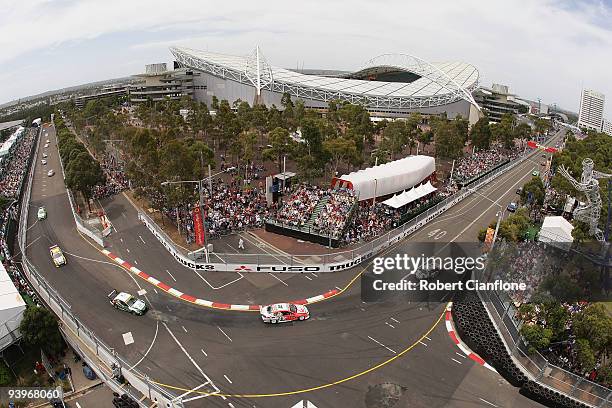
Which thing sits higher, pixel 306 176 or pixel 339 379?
pixel 306 176

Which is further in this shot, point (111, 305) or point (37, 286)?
point (37, 286)

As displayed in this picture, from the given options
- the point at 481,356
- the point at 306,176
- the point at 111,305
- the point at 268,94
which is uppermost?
the point at 268,94

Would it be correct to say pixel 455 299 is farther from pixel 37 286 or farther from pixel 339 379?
pixel 37 286

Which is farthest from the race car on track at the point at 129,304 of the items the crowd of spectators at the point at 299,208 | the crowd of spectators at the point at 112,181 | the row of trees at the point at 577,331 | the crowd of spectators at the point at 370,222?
the crowd of spectators at the point at 112,181

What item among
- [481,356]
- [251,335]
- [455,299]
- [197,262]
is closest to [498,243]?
[455,299]

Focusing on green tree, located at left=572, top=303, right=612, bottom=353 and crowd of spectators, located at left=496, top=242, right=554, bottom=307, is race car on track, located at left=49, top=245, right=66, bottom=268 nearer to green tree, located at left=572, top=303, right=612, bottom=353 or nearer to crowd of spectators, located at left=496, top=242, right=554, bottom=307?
crowd of spectators, located at left=496, top=242, right=554, bottom=307

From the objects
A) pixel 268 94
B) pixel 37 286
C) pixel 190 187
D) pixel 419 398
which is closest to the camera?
pixel 419 398
